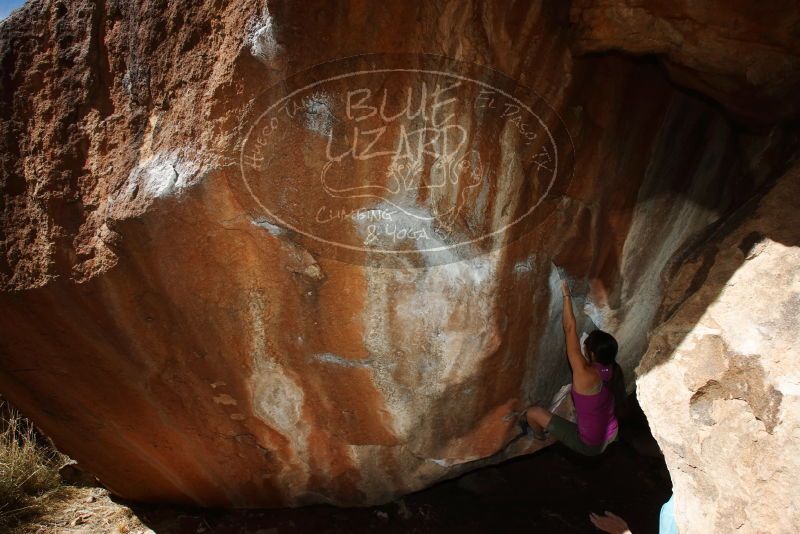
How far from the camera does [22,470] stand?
302 centimetres

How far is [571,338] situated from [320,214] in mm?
1290

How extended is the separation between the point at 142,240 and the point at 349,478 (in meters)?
1.63

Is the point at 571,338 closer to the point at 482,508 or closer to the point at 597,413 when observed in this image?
the point at 597,413

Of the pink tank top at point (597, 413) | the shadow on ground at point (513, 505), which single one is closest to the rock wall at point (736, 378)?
the pink tank top at point (597, 413)

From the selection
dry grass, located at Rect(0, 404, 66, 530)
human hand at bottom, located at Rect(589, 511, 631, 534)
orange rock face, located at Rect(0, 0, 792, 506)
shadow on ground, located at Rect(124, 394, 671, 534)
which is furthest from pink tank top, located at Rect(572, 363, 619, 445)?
dry grass, located at Rect(0, 404, 66, 530)

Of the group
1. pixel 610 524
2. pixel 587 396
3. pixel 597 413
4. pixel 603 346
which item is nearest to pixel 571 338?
pixel 603 346

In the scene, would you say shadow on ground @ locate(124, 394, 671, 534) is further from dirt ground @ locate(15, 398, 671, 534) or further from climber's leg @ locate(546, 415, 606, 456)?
climber's leg @ locate(546, 415, 606, 456)

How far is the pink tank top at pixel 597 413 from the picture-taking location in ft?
8.36

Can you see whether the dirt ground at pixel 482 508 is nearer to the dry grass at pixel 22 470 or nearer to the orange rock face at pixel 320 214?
the dry grass at pixel 22 470

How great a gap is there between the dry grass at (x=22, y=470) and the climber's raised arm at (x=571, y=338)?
298 centimetres

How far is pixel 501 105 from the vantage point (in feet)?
6.12

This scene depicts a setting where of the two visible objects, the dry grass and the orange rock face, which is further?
the dry grass

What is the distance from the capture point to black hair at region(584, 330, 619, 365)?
2442mm

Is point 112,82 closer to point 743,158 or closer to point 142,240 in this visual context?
point 142,240
